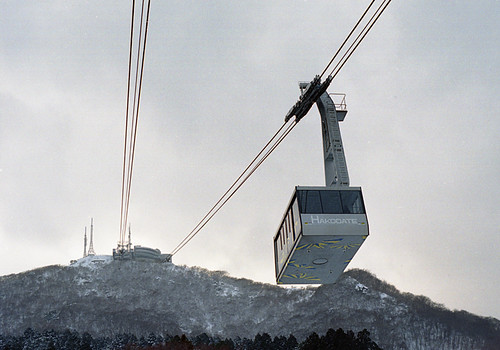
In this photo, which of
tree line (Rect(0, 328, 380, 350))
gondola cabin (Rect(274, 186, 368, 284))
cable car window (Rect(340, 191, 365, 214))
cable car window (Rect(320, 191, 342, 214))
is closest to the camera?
gondola cabin (Rect(274, 186, 368, 284))

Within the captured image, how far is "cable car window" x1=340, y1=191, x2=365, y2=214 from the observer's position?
989 inches

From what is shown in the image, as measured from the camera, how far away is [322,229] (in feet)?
80.1

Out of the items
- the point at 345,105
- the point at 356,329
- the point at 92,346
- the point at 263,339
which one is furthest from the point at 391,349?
the point at 345,105

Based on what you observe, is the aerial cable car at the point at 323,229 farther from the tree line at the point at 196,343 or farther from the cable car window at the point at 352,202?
the tree line at the point at 196,343

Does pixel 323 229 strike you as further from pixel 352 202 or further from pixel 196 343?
pixel 196 343

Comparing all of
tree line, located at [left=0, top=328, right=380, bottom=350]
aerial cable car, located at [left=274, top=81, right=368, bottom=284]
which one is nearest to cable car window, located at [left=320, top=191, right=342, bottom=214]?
aerial cable car, located at [left=274, top=81, right=368, bottom=284]

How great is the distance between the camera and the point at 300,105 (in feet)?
96.2

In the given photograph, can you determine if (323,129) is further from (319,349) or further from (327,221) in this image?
(319,349)

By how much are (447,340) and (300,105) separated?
627 feet

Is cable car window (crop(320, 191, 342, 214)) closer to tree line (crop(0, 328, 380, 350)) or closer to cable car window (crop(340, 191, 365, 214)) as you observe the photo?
cable car window (crop(340, 191, 365, 214))

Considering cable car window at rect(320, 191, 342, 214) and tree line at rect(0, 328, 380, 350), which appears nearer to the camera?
cable car window at rect(320, 191, 342, 214)

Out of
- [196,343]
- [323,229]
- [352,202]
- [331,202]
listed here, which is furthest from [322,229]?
[196,343]

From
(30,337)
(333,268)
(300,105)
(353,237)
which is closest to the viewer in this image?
(353,237)

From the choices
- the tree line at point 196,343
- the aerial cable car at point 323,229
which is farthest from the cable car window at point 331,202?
the tree line at point 196,343
